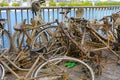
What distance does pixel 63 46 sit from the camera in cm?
453

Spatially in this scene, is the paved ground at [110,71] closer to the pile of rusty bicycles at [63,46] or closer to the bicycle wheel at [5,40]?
the pile of rusty bicycles at [63,46]

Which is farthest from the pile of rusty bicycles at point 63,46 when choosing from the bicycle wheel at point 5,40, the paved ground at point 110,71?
the paved ground at point 110,71

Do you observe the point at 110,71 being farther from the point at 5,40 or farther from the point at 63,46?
the point at 5,40

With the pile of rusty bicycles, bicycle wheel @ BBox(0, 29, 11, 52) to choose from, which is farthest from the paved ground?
bicycle wheel @ BBox(0, 29, 11, 52)

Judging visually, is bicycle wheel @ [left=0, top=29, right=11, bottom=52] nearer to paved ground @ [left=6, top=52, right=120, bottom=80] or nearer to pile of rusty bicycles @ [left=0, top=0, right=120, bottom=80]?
pile of rusty bicycles @ [left=0, top=0, right=120, bottom=80]

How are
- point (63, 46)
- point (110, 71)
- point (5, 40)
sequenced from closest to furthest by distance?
point (110, 71)
point (63, 46)
point (5, 40)

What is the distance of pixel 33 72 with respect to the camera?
329 centimetres

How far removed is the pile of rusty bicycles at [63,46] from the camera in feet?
11.8

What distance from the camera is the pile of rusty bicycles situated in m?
3.59

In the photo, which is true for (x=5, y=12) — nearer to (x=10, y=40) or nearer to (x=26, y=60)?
(x=10, y=40)

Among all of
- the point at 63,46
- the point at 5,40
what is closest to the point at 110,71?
the point at 63,46

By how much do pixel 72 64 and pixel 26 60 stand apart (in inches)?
37.6

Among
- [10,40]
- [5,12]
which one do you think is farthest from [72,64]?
[5,12]

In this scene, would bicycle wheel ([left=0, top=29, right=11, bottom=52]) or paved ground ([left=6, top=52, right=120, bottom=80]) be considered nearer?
paved ground ([left=6, top=52, right=120, bottom=80])
